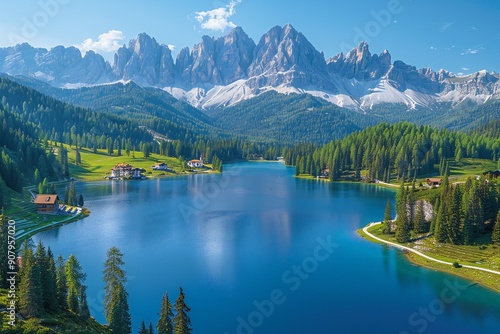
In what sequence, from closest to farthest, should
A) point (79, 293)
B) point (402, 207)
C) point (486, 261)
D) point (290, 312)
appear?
point (79, 293) < point (290, 312) < point (486, 261) < point (402, 207)

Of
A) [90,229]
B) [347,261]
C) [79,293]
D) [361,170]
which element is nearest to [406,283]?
[347,261]

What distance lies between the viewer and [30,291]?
3600 centimetres

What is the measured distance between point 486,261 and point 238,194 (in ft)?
287

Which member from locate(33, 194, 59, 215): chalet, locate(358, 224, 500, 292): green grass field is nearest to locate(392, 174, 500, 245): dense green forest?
locate(358, 224, 500, 292): green grass field

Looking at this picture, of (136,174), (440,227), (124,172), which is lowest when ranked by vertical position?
(440,227)

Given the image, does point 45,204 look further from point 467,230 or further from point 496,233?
point 496,233

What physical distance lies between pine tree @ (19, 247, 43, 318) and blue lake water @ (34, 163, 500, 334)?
14.7m

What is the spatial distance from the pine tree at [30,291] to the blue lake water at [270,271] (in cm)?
1467

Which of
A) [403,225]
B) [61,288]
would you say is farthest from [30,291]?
[403,225]

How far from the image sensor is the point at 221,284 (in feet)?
198

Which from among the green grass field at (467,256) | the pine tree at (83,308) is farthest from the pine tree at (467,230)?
the pine tree at (83,308)

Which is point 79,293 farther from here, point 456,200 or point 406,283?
point 456,200

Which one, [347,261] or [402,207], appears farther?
[402,207]

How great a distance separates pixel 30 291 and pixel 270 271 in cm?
3795
